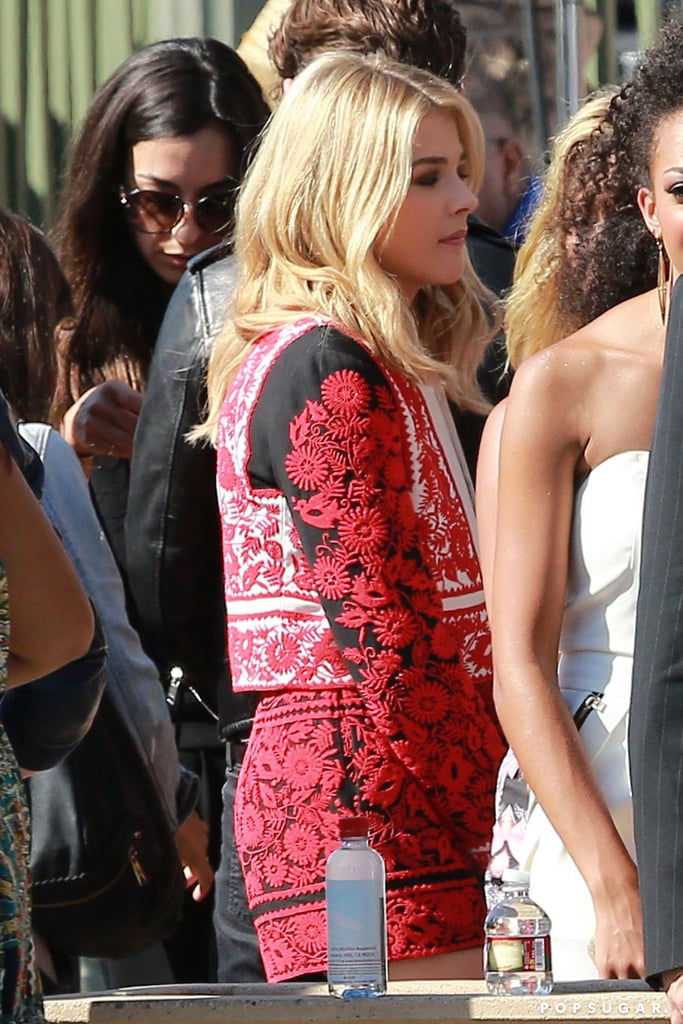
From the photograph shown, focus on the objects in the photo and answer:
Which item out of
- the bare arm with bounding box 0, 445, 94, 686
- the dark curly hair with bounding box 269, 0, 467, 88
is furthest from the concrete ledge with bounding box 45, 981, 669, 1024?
the dark curly hair with bounding box 269, 0, 467, 88

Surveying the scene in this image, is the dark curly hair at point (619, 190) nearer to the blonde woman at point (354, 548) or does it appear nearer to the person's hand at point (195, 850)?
the blonde woman at point (354, 548)

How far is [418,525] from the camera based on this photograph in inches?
109

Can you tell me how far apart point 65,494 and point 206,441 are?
260 millimetres

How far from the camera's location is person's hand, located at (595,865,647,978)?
2.38 metres

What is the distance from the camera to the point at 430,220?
3.04 metres

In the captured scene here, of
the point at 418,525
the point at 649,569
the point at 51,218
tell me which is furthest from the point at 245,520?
the point at 51,218

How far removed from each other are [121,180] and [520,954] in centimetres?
224

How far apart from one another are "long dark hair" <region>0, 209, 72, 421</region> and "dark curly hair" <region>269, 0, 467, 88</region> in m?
0.71

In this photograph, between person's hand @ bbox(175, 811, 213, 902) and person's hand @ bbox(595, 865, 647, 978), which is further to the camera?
person's hand @ bbox(175, 811, 213, 902)

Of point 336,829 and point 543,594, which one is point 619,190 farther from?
point 336,829

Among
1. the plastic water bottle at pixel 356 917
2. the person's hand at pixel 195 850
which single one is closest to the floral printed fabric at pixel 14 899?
the plastic water bottle at pixel 356 917

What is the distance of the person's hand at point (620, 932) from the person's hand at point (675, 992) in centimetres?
68

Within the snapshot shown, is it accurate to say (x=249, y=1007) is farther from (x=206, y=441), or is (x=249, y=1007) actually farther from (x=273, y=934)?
(x=206, y=441)

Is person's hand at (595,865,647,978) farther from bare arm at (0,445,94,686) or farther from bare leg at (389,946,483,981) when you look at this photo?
bare arm at (0,445,94,686)
